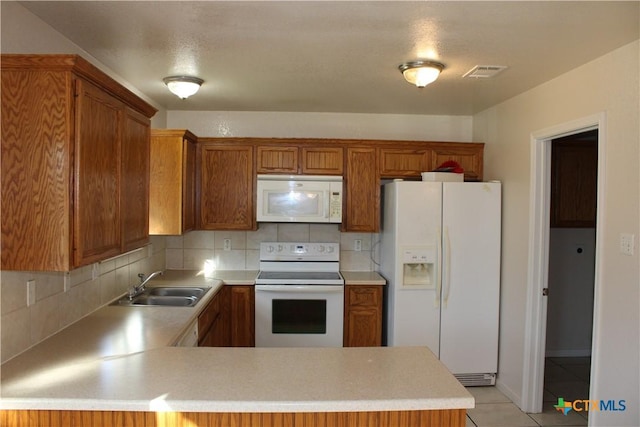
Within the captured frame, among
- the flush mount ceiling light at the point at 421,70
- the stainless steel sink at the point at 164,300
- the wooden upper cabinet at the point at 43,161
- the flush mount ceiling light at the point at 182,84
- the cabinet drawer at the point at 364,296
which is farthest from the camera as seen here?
the cabinet drawer at the point at 364,296

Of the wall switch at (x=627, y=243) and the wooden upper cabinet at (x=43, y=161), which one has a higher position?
the wooden upper cabinet at (x=43, y=161)

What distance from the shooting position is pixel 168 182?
10.8 feet

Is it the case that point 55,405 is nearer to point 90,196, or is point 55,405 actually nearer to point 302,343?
point 90,196

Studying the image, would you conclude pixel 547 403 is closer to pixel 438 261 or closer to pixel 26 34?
pixel 438 261

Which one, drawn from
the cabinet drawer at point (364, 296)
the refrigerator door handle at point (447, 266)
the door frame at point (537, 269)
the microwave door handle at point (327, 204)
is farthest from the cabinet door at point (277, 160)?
the door frame at point (537, 269)

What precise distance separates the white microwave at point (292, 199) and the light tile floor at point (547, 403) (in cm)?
190

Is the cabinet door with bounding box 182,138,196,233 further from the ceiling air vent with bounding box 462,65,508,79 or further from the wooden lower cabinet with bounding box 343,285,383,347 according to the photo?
the ceiling air vent with bounding box 462,65,508,79

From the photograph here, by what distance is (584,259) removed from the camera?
4.20m

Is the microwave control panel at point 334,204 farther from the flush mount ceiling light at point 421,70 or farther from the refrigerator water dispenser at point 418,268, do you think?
the flush mount ceiling light at point 421,70

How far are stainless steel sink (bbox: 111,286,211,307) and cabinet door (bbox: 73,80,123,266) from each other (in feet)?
3.23

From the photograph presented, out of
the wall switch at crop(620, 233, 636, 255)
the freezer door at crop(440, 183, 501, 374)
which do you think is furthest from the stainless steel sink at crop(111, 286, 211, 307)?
the wall switch at crop(620, 233, 636, 255)

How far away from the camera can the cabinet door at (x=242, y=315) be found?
141 inches

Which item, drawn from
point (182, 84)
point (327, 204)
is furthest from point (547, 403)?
point (182, 84)

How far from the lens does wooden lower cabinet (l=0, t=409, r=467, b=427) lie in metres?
1.46
